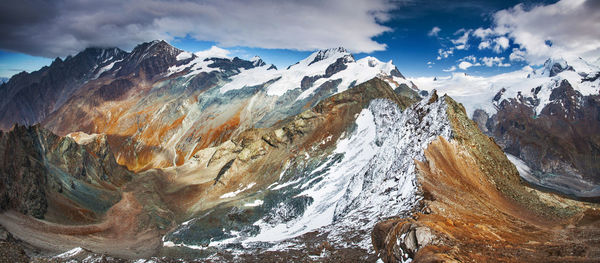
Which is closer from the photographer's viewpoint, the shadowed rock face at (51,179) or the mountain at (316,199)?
the mountain at (316,199)

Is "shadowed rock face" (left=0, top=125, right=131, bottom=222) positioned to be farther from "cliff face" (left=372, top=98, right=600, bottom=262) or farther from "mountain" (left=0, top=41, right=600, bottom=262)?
"cliff face" (left=372, top=98, right=600, bottom=262)

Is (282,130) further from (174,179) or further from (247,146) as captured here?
(174,179)

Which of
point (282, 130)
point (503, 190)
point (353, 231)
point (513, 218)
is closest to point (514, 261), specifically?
point (513, 218)

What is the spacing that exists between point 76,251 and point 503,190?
45.8m

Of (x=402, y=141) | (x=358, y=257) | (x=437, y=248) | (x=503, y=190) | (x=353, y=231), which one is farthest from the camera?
(x=402, y=141)

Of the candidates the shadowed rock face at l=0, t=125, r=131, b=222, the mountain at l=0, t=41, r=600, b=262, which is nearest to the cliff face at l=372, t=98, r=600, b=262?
the mountain at l=0, t=41, r=600, b=262

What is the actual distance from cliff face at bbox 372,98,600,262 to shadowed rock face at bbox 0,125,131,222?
2402 inches

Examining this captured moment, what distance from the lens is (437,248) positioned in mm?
14938

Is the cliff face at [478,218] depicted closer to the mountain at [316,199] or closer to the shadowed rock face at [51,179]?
the mountain at [316,199]

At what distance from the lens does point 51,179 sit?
216 feet

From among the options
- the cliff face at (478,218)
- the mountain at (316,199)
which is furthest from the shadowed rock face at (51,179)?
the cliff face at (478,218)

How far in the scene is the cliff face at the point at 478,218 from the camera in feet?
48.4

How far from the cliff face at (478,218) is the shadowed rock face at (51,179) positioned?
61.0 m

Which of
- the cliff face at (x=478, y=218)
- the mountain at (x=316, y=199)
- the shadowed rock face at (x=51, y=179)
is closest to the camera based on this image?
the cliff face at (x=478, y=218)
